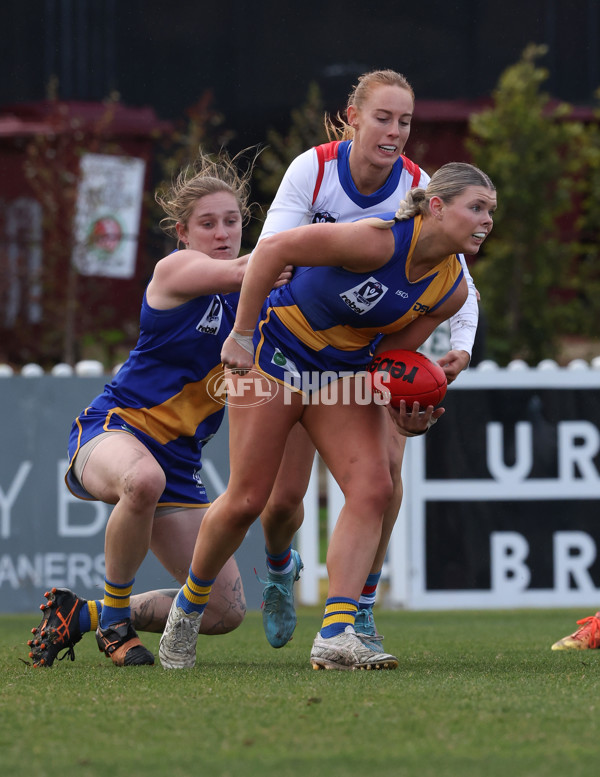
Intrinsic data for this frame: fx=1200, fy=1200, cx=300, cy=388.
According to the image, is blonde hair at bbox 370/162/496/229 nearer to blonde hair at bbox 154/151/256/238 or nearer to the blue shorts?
blonde hair at bbox 154/151/256/238

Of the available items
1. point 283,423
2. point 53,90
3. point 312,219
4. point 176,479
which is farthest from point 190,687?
point 53,90

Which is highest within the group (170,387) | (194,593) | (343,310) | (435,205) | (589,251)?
(589,251)

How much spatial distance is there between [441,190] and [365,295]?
44cm

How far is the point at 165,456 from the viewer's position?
4809mm

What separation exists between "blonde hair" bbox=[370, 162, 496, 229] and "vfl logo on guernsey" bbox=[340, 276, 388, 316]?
0.65ft

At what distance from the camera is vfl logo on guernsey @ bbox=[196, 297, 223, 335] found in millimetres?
4676

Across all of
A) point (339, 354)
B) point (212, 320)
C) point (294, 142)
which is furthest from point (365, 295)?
point (294, 142)

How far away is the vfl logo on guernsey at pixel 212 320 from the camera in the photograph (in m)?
4.68

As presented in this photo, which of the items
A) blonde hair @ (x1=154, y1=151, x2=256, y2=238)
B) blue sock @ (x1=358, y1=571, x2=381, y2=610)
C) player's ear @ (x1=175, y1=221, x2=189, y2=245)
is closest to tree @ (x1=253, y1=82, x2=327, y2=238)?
blonde hair @ (x1=154, y1=151, x2=256, y2=238)

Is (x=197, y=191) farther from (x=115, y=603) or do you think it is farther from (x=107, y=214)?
(x=107, y=214)

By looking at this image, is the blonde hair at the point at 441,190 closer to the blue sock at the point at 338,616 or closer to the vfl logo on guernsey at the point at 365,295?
the vfl logo on guernsey at the point at 365,295

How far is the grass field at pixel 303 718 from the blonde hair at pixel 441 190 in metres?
1.54

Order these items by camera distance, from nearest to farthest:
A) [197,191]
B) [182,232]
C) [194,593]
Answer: [194,593] < [197,191] < [182,232]

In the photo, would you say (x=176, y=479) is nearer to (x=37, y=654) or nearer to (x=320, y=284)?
(x=37, y=654)
